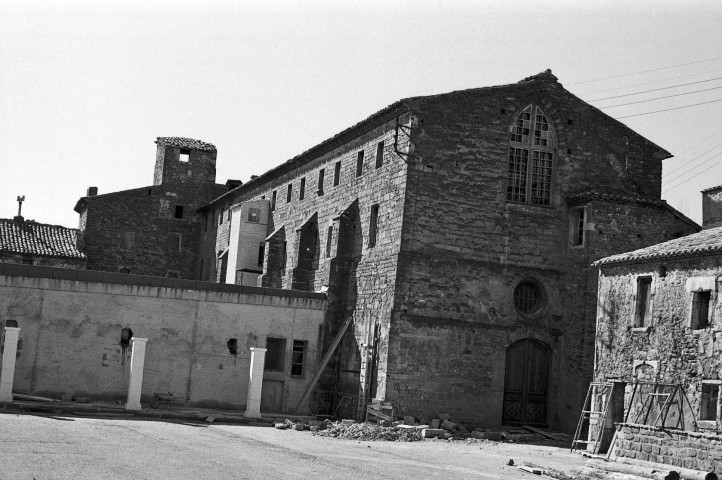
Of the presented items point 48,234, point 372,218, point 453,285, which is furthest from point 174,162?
point 453,285

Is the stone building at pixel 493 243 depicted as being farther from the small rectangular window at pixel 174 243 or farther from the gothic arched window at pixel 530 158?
the small rectangular window at pixel 174 243

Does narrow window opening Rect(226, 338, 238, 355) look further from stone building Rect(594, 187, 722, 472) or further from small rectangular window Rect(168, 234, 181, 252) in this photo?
small rectangular window Rect(168, 234, 181, 252)

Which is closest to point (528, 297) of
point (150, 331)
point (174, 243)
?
point (150, 331)

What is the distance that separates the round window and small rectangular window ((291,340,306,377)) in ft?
24.7

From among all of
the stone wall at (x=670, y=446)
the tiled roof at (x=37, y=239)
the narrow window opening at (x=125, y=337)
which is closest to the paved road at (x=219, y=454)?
the stone wall at (x=670, y=446)

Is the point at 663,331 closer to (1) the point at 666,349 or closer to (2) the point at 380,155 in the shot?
(1) the point at 666,349

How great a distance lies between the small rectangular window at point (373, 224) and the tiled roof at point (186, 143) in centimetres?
2751

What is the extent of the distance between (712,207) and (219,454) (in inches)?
722

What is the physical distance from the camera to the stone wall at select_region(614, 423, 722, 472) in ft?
67.1

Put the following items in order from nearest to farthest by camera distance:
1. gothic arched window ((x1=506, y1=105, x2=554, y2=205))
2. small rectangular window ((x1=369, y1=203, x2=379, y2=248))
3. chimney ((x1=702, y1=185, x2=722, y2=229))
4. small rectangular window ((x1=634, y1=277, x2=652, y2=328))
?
small rectangular window ((x1=634, y1=277, x2=652, y2=328))
chimney ((x1=702, y1=185, x2=722, y2=229))
gothic arched window ((x1=506, y1=105, x2=554, y2=205))
small rectangular window ((x1=369, y1=203, x2=379, y2=248))

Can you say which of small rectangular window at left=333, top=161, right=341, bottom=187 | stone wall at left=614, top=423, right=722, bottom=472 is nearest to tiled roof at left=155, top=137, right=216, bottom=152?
small rectangular window at left=333, top=161, right=341, bottom=187

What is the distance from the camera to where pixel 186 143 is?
58.5 metres

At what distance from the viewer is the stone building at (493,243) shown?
2986cm

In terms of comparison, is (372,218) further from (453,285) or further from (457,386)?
(457,386)
